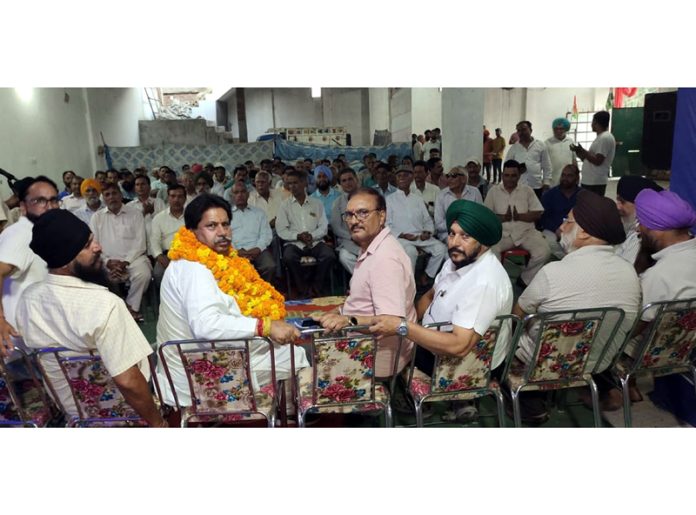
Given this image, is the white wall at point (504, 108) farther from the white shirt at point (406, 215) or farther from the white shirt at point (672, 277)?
the white shirt at point (672, 277)

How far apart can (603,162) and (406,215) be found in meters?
2.59

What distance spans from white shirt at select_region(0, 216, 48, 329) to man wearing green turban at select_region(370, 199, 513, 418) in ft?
7.39

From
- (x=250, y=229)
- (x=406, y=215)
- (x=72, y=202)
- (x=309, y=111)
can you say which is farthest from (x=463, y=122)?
(x=309, y=111)

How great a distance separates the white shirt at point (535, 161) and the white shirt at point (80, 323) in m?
6.21

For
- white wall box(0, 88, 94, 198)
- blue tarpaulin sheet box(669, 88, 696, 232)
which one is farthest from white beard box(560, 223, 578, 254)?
white wall box(0, 88, 94, 198)

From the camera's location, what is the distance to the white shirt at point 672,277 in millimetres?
2701

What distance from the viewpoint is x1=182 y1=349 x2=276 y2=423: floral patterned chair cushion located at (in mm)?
2238

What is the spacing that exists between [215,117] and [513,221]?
59.3 ft

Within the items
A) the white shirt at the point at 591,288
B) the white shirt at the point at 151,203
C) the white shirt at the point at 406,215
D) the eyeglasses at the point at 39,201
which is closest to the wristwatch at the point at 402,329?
the white shirt at the point at 591,288

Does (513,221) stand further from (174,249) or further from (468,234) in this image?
(174,249)

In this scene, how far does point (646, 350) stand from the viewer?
2.64m

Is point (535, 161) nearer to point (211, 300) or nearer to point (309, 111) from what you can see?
point (211, 300)

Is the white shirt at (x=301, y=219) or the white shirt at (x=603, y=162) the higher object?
the white shirt at (x=603, y=162)

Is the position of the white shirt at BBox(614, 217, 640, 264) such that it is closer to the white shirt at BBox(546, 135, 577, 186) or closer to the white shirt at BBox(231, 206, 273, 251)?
the white shirt at BBox(231, 206, 273, 251)
